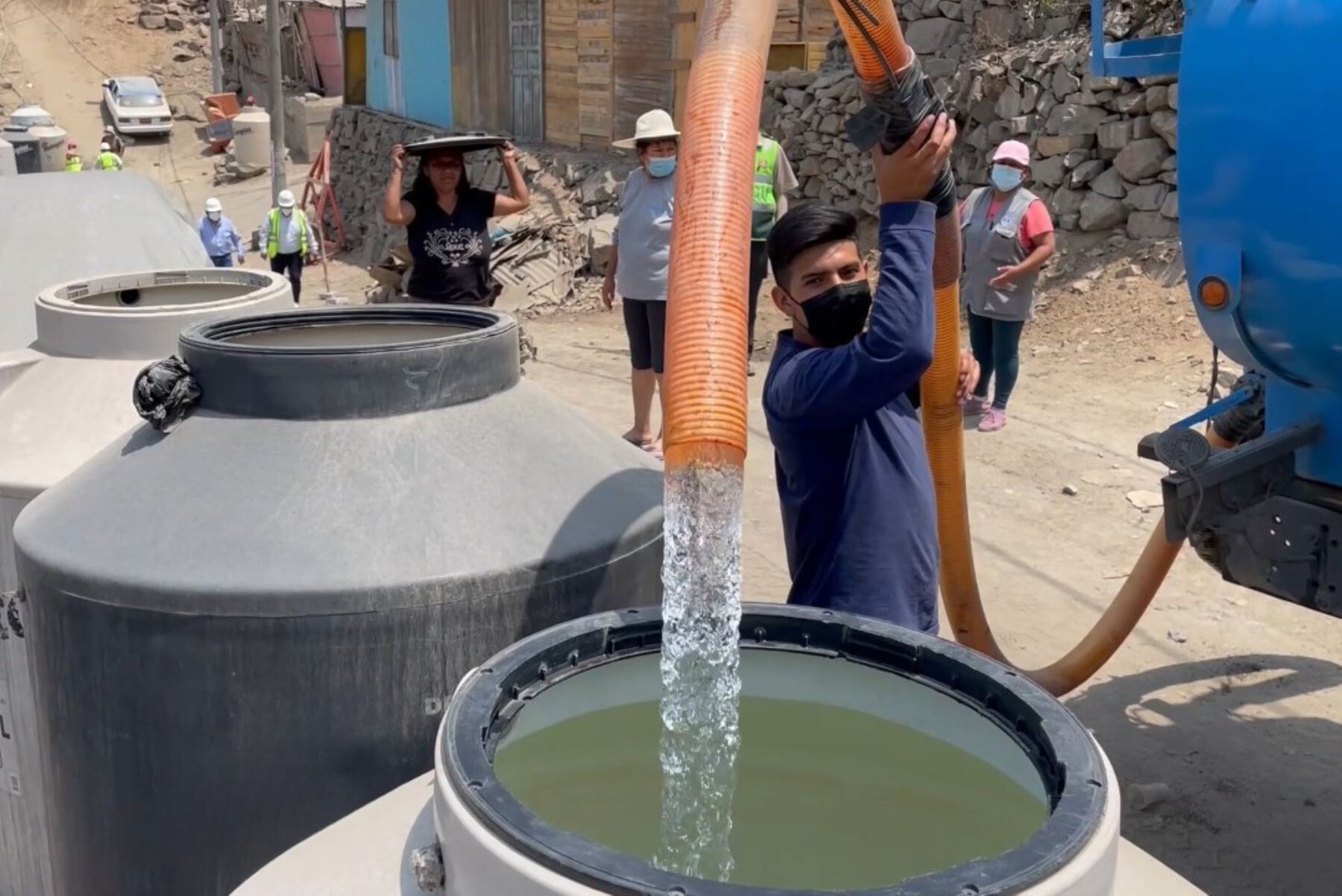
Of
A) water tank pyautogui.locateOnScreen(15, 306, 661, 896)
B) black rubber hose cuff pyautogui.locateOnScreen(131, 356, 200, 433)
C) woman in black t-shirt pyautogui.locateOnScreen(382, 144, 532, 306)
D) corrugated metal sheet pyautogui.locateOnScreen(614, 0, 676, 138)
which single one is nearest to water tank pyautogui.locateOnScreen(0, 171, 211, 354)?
woman in black t-shirt pyautogui.locateOnScreen(382, 144, 532, 306)

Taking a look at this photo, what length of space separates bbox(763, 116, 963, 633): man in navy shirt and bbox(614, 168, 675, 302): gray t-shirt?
417 centimetres

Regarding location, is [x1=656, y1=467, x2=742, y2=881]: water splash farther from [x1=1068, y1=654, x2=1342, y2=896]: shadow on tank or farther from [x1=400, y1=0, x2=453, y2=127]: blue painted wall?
[x1=400, y1=0, x2=453, y2=127]: blue painted wall

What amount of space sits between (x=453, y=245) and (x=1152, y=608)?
11.2 ft

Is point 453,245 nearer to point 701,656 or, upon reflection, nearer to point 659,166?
point 659,166

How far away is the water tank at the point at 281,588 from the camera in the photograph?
198 cm

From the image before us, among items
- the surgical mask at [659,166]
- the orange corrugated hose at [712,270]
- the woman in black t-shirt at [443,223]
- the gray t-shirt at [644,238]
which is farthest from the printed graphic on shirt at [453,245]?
the orange corrugated hose at [712,270]

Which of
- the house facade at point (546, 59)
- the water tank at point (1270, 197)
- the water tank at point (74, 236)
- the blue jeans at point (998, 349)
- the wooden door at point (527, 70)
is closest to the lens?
the water tank at point (1270, 197)

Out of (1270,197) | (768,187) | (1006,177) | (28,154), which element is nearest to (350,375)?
(1270,197)

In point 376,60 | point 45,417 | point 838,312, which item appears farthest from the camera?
point 376,60

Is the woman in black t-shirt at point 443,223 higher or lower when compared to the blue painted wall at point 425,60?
lower

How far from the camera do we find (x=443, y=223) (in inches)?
235

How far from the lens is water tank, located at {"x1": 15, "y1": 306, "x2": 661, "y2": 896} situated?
1984mm

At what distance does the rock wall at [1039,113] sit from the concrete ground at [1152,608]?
0.87 m

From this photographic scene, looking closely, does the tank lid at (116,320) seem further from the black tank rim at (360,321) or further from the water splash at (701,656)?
the water splash at (701,656)
